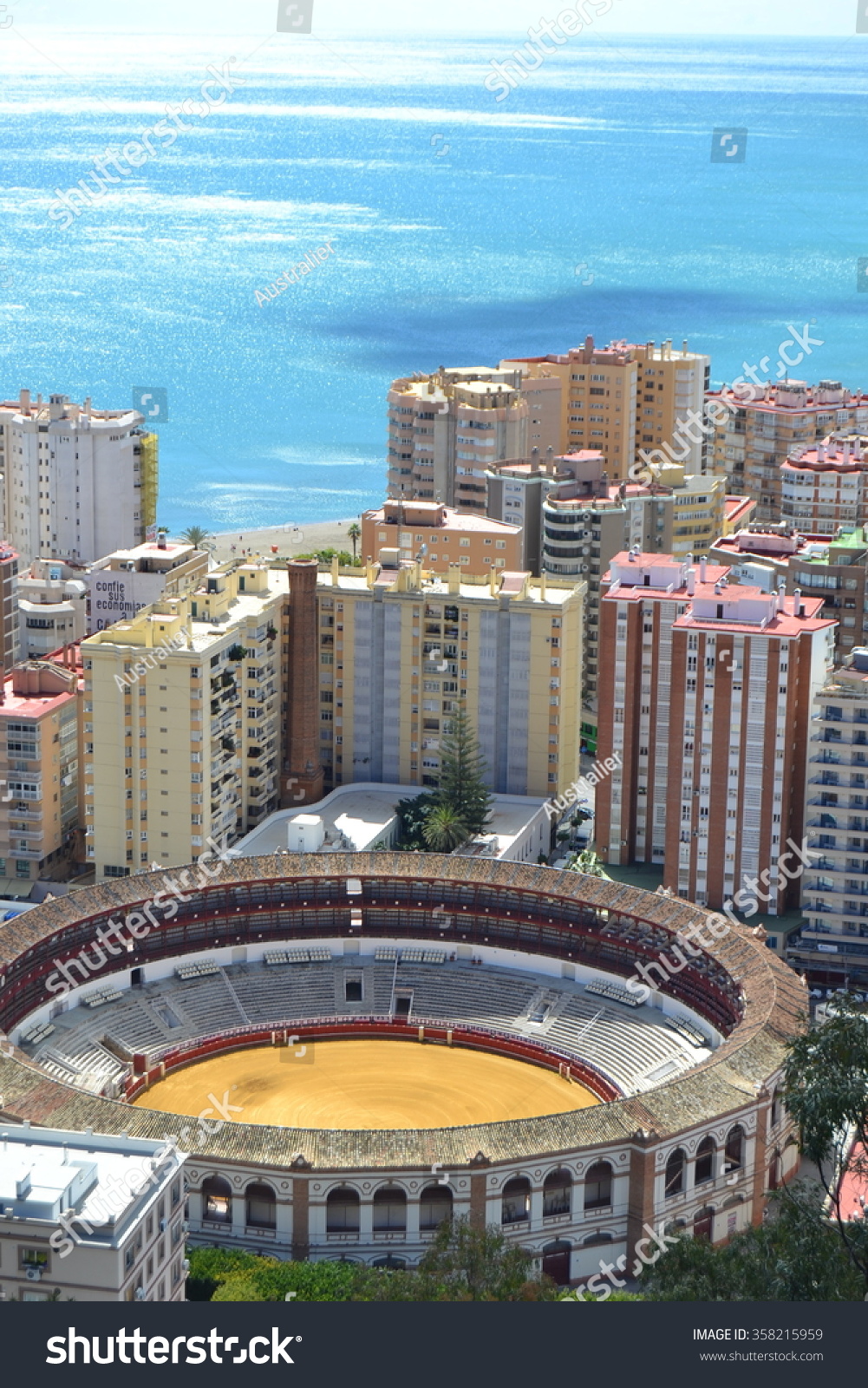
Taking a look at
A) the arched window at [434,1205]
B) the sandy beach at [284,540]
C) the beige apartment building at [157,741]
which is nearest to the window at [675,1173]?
the arched window at [434,1205]

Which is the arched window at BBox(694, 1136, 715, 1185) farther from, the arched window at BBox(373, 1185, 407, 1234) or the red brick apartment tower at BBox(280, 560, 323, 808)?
the red brick apartment tower at BBox(280, 560, 323, 808)

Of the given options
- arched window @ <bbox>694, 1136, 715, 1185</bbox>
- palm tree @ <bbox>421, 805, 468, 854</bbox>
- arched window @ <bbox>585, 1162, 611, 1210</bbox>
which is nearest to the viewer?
arched window @ <bbox>585, 1162, 611, 1210</bbox>

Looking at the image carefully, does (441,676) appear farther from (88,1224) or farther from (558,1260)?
(88,1224)

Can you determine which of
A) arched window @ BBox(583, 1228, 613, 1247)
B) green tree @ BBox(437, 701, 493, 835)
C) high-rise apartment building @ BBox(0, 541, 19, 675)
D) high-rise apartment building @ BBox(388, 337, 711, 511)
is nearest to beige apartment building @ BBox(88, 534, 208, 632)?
high-rise apartment building @ BBox(0, 541, 19, 675)

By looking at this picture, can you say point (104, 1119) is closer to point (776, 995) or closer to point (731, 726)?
point (776, 995)

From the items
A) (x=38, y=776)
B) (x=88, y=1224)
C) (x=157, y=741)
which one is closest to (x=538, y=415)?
(x=157, y=741)

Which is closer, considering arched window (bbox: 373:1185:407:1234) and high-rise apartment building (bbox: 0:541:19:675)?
arched window (bbox: 373:1185:407:1234)
